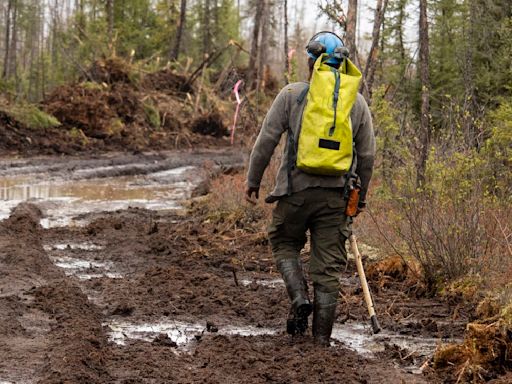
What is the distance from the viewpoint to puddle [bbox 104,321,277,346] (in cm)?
638

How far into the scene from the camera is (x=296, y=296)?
620cm

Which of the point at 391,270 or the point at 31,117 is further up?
the point at 31,117

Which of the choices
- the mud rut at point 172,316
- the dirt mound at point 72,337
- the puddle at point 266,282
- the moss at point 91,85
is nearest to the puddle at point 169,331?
the mud rut at point 172,316

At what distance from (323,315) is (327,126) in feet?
4.50

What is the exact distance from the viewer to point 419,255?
8.10m

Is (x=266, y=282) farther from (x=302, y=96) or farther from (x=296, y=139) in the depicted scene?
(x=302, y=96)

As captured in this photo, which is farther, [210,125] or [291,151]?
[210,125]

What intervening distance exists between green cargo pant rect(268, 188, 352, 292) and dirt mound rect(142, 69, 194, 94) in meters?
28.4

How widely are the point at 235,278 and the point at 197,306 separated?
94 cm

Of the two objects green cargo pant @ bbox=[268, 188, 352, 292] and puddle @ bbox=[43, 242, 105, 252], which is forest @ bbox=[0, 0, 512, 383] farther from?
green cargo pant @ bbox=[268, 188, 352, 292]

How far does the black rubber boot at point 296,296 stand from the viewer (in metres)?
6.20

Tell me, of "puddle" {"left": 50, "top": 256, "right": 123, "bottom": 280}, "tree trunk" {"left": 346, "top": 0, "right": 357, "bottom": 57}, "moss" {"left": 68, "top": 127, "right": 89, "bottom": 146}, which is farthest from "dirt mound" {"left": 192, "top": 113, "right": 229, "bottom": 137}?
"puddle" {"left": 50, "top": 256, "right": 123, "bottom": 280}

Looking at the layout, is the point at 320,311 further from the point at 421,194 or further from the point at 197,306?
the point at 421,194

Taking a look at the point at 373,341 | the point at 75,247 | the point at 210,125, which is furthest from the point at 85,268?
the point at 210,125
